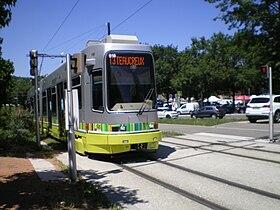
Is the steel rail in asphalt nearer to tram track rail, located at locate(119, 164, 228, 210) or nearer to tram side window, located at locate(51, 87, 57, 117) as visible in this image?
tram track rail, located at locate(119, 164, 228, 210)

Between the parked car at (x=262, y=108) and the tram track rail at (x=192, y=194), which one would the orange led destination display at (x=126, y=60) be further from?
the parked car at (x=262, y=108)

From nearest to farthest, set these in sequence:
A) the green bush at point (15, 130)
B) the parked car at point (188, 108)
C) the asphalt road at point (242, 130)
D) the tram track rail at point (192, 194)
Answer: the tram track rail at point (192, 194) → the green bush at point (15, 130) → the asphalt road at point (242, 130) → the parked car at point (188, 108)

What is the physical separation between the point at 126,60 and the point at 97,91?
1221 mm

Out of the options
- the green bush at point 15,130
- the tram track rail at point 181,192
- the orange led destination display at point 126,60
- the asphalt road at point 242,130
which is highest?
the orange led destination display at point 126,60

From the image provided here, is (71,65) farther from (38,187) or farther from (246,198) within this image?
(246,198)

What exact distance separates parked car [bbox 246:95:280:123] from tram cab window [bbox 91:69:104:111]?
16.2 m

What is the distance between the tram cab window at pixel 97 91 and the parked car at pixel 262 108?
53.1 feet

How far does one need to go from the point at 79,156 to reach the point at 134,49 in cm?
399

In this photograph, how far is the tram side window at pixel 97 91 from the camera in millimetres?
9578

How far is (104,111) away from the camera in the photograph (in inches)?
372

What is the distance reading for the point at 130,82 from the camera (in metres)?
9.68

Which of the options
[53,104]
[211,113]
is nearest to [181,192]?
[53,104]

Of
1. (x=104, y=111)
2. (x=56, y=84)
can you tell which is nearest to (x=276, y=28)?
(x=56, y=84)

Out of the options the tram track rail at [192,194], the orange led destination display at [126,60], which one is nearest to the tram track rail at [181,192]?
the tram track rail at [192,194]
